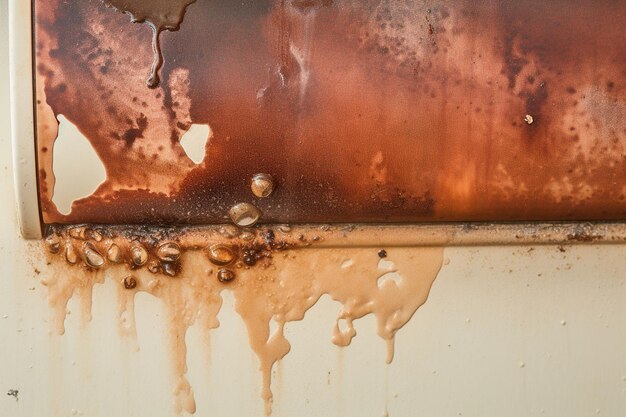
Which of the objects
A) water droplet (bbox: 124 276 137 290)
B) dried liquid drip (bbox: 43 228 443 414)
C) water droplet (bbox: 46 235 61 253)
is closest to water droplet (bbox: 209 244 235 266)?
dried liquid drip (bbox: 43 228 443 414)

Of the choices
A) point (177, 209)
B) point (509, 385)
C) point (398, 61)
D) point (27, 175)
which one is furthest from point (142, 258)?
point (509, 385)

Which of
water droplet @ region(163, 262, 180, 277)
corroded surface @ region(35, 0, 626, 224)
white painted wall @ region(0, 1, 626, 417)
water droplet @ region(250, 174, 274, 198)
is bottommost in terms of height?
white painted wall @ region(0, 1, 626, 417)

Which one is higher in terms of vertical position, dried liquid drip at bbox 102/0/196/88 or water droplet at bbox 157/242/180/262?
dried liquid drip at bbox 102/0/196/88

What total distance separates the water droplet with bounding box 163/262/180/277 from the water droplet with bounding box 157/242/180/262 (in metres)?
0.01

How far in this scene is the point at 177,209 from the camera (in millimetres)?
770

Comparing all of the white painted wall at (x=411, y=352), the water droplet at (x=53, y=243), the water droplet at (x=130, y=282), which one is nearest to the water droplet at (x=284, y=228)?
the white painted wall at (x=411, y=352)

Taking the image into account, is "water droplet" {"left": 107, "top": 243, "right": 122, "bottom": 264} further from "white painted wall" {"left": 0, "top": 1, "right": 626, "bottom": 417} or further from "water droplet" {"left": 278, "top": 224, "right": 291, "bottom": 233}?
"water droplet" {"left": 278, "top": 224, "right": 291, "bottom": 233}

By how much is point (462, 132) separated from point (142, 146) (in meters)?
0.46

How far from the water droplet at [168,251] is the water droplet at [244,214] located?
0.34 ft

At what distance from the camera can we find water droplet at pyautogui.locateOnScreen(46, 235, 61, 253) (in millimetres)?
804

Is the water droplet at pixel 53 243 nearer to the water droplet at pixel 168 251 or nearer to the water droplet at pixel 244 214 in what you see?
the water droplet at pixel 168 251

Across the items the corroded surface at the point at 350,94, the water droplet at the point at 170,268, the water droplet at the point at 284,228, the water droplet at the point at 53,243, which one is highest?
the corroded surface at the point at 350,94

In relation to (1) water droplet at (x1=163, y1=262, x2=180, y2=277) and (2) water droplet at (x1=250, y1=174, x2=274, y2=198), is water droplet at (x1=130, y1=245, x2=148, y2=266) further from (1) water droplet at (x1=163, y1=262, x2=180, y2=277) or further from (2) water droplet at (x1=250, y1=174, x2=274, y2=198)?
(2) water droplet at (x1=250, y1=174, x2=274, y2=198)

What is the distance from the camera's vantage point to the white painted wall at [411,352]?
2.68 feet
